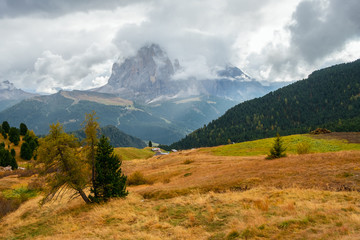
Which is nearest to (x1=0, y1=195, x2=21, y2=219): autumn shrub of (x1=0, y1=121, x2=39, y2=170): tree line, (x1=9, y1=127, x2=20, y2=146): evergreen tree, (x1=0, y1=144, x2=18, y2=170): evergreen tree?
(x1=0, y1=144, x2=18, y2=170): evergreen tree

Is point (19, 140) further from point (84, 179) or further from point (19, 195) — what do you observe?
point (84, 179)

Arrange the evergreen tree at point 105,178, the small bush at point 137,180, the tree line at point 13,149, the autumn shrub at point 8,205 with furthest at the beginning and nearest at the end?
the tree line at point 13,149
the small bush at point 137,180
the autumn shrub at point 8,205
the evergreen tree at point 105,178

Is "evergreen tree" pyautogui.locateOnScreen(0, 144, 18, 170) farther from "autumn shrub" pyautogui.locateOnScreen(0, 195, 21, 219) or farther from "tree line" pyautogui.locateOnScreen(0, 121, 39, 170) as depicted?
"autumn shrub" pyautogui.locateOnScreen(0, 195, 21, 219)

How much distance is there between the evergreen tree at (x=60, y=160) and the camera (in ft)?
72.6

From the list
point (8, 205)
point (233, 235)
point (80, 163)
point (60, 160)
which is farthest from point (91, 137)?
point (8, 205)

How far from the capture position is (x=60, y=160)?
23016 millimetres

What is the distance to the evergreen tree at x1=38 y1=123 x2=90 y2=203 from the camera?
22.1 meters

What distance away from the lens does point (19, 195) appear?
37969mm

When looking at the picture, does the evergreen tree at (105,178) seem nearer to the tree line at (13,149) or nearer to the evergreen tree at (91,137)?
the evergreen tree at (91,137)

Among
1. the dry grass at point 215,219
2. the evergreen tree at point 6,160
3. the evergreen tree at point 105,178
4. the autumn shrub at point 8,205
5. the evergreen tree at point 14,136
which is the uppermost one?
the evergreen tree at point 14,136

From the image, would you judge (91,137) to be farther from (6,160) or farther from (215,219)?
(6,160)

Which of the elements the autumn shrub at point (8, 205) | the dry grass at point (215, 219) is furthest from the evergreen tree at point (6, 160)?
the dry grass at point (215, 219)

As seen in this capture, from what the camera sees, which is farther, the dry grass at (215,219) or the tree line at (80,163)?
the tree line at (80,163)

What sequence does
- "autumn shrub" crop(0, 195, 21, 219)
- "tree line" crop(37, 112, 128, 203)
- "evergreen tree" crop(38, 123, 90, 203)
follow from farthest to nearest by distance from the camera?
1. "autumn shrub" crop(0, 195, 21, 219)
2. "tree line" crop(37, 112, 128, 203)
3. "evergreen tree" crop(38, 123, 90, 203)
